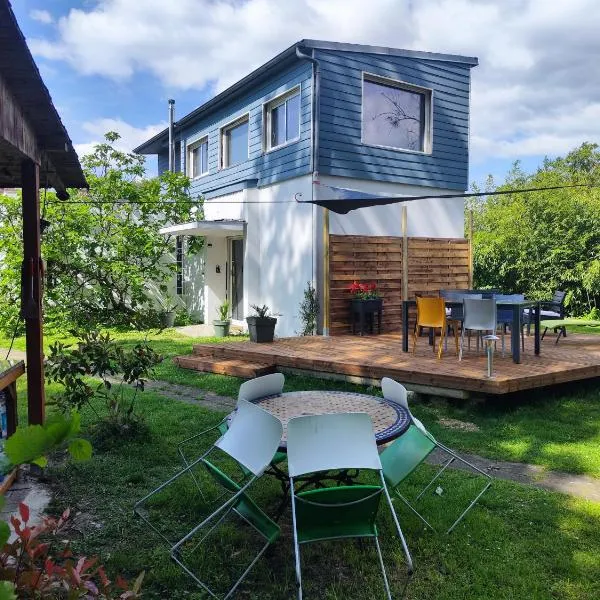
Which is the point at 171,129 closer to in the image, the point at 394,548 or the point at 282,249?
the point at 282,249

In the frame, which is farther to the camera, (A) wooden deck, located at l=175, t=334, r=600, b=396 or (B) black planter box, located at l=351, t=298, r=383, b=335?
(B) black planter box, located at l=351, t=298, r=383, b=335

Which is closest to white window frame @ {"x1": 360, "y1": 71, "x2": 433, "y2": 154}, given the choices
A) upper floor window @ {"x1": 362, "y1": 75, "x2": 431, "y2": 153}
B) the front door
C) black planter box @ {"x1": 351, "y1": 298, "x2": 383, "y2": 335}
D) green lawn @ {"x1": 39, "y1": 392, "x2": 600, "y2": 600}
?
upper floor window @ {"x1": 362, "y1": 75, "x2": 431, "y2": 153}

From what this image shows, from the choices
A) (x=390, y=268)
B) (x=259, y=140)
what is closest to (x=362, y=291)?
(x=390, y=268)

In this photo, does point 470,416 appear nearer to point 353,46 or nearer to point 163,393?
point 163,393

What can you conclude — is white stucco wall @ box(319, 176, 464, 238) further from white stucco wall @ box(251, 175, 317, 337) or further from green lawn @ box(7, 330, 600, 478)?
green lawn @ box(7, 330, 600, 478)

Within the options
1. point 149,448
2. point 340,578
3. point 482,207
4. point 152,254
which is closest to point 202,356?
point 149,448

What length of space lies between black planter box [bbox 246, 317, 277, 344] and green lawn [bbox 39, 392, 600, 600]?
4738 mm

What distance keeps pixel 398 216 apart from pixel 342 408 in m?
7.72

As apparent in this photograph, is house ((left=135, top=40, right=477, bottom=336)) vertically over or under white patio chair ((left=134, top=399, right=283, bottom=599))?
over

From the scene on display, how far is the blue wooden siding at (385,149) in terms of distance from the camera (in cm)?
957

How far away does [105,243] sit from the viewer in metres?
12.6

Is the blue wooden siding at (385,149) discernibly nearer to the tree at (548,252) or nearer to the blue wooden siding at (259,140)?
the blue wooden siding at (259,140)

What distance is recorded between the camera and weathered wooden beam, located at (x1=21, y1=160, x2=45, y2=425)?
3.75 metres

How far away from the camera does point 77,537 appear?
3031 millimetres
